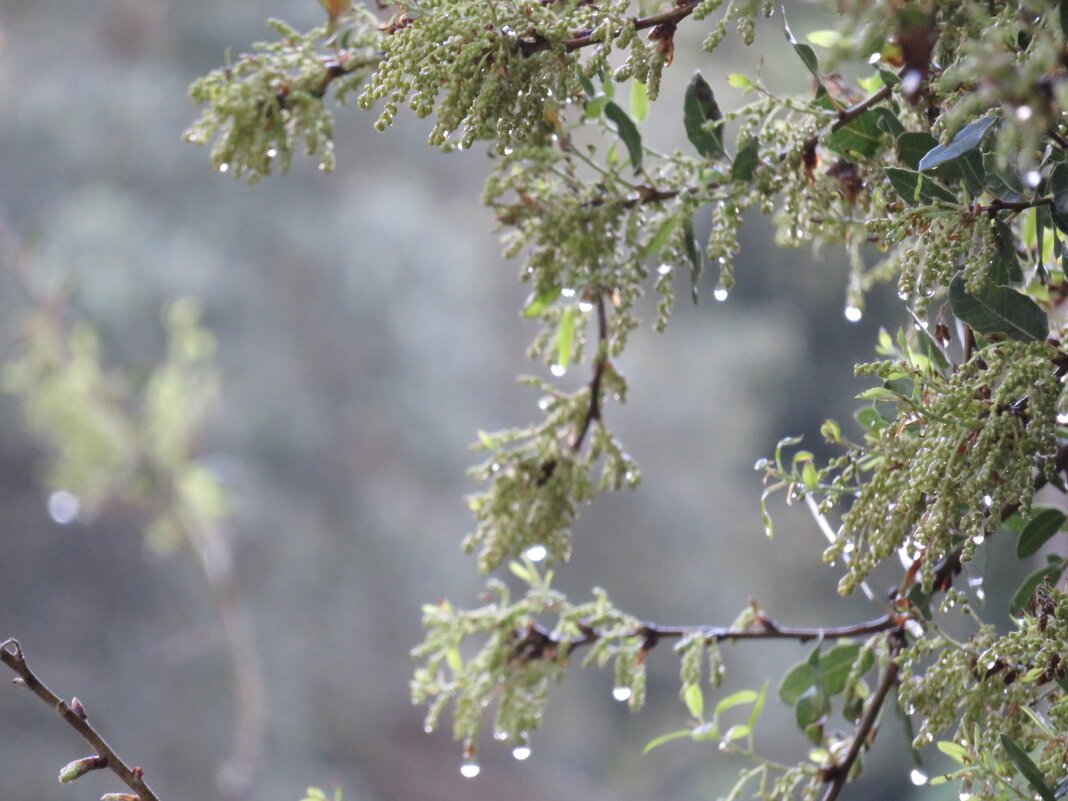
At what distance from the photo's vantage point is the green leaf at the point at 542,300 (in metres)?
0.57

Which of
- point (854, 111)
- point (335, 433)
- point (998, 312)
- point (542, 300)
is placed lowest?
point (998, 312)

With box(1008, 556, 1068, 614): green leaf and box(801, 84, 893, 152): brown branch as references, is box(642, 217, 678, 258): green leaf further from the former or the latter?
box(1008, 556, 1068, 614): green leaf

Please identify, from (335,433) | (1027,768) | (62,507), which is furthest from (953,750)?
(335,433)

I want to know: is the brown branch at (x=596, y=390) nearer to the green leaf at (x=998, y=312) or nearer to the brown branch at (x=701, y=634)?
the brown branch at (x=701, y=634)

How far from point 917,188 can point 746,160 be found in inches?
4.4

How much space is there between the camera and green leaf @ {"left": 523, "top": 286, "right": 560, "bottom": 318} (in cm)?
57

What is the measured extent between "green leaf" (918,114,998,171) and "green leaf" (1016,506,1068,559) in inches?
7.2

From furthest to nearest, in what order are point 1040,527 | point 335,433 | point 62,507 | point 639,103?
1. point 335,433
2. point 62,507
3. point 639,103
4. point 1040,527

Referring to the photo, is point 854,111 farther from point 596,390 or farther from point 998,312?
point 596,390

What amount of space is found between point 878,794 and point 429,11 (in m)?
3.61

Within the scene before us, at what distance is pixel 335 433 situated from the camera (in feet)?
13.1

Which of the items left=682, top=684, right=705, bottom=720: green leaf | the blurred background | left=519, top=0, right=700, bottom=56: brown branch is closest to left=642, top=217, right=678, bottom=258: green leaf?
left=519, top=0, right=700, bottom=56: brown branch

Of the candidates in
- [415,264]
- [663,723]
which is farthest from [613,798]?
[415,264]

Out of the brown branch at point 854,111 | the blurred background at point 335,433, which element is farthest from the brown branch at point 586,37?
the blurred background at point 335,433
